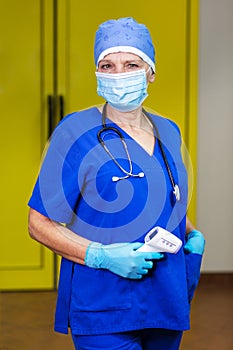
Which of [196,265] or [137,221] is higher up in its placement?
[137,221]

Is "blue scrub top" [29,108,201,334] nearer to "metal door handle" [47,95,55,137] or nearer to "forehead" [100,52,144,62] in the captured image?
"forehead" [100,52,144,62]

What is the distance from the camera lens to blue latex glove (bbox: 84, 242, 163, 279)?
1852mm

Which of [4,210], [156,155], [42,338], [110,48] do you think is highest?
[110,48]

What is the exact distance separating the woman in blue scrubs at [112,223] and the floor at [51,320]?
1932 mm

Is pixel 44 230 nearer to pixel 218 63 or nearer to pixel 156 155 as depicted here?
pixel 156 155

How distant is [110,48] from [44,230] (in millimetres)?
490

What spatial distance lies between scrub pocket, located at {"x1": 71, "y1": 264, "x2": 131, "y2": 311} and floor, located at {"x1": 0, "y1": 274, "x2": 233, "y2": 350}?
1950mm

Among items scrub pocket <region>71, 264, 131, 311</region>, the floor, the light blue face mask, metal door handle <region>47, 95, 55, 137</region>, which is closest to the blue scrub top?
scrub pocket <region>71, 264, 131, 311</region>

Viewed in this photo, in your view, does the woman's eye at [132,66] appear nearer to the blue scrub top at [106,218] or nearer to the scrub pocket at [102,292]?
the blue scrub top at [106,218]

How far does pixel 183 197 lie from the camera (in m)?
2.00

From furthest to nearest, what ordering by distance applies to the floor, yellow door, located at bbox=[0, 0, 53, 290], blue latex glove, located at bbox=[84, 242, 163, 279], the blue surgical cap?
yellow door, located at bbox=[0, 0, 53, 290]
the floor
the blue surgical cap
blue latex glove, located at bbox=[84, 242, 163, 279]

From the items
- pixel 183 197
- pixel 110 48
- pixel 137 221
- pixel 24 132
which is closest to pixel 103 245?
pixel 137 221

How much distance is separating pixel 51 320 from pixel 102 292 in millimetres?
2464

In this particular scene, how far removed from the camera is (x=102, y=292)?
1.90 metres
